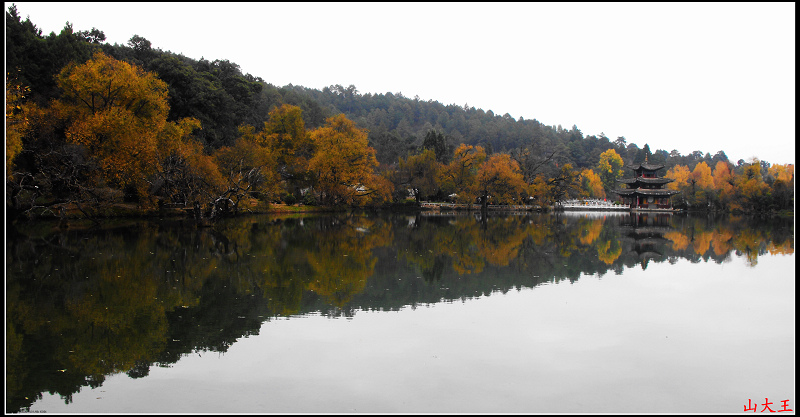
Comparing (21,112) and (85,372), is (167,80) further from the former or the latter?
(85,372)

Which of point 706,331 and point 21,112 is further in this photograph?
point 21,112

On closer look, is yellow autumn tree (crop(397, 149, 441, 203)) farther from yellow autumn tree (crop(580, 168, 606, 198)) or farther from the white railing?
yellow autumn tree (crop(580, 168, 606, 198))

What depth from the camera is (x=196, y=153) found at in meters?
32.4

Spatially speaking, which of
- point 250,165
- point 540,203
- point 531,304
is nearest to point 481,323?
point 531,304

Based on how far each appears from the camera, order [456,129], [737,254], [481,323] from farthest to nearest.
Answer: [456,129], [737,254], [481,323]

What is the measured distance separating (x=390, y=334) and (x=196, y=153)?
93.2 ft

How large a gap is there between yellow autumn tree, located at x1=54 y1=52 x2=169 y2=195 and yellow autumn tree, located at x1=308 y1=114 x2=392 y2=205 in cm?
1548

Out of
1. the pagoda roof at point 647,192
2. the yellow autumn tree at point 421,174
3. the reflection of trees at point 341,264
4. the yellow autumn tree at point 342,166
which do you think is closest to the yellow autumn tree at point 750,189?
the pagoda roof at point 647,192

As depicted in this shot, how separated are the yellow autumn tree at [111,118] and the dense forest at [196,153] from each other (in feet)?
0.23

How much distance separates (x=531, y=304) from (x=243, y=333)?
17.2 feet

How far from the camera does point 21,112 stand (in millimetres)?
25000

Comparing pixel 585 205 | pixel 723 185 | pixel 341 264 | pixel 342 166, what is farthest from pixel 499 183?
pixel 341 264

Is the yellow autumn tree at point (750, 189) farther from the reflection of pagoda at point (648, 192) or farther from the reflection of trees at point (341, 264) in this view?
the reflection of trees at point (341, 264)

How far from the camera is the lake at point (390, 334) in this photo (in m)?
5.38
